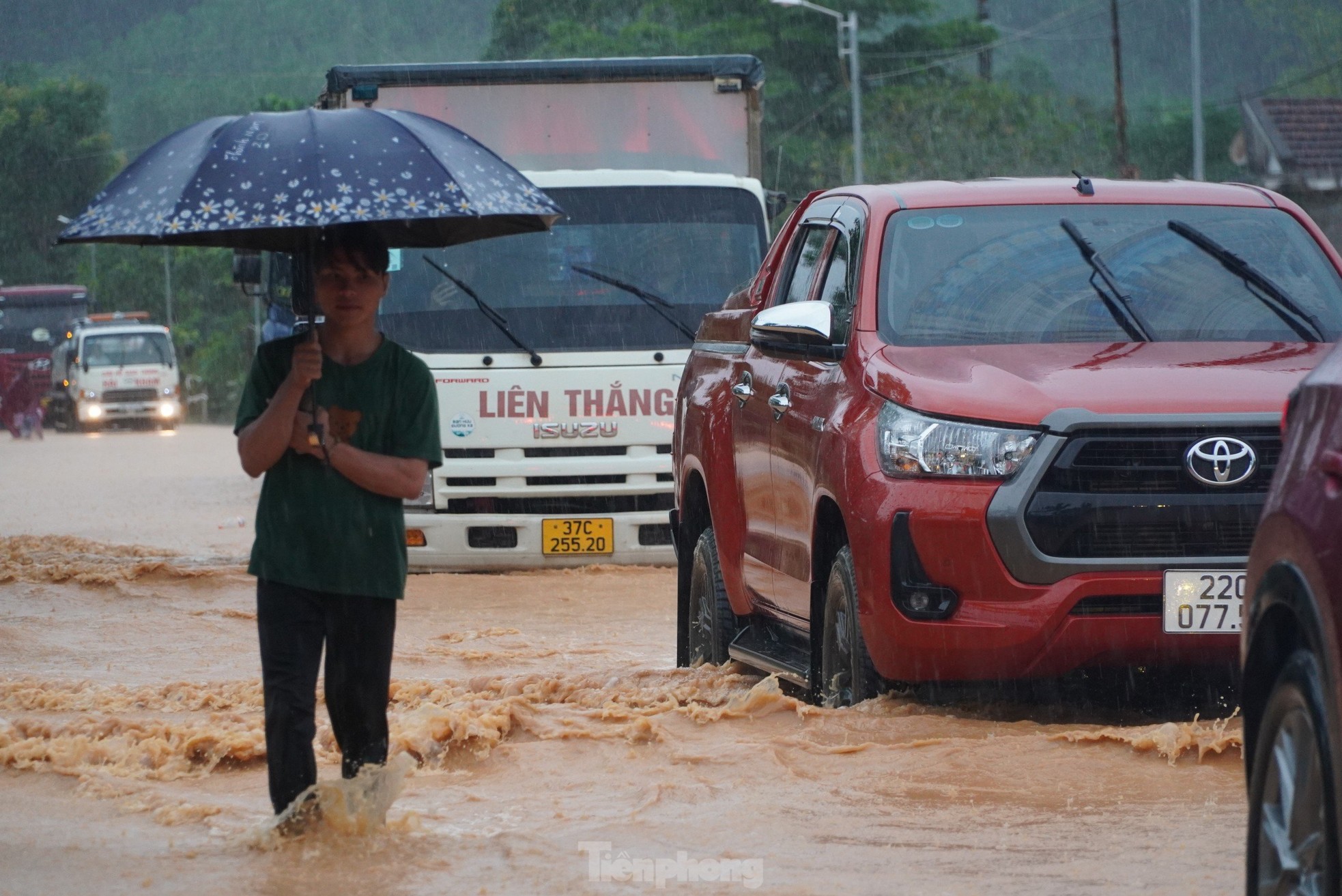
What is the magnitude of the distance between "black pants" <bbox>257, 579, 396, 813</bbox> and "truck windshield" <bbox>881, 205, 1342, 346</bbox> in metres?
2.35

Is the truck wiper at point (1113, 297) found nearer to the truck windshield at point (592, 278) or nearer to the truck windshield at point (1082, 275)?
the truck windshield at point (1082, 275)

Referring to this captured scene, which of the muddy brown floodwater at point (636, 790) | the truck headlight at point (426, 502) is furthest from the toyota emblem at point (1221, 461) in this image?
the truck headlight at point (426, 502)

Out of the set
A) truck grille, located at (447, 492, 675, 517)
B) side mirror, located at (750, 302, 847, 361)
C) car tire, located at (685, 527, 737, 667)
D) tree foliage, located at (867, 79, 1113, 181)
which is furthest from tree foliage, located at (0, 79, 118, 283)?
side mirror, located at (750, 302, 847, 361)

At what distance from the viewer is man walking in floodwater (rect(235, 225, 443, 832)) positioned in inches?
200

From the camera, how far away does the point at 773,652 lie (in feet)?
25.7

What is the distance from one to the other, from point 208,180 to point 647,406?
7.97 meters

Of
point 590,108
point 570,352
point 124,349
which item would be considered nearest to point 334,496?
point 570,352

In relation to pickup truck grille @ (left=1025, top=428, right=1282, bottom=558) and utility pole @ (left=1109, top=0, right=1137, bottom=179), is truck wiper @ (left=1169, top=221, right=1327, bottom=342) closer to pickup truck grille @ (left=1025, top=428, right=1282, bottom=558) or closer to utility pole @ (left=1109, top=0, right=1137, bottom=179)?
pickup truck grille @ (left=1025, top=428, right=1282, bottom=558)

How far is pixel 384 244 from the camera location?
5402mm

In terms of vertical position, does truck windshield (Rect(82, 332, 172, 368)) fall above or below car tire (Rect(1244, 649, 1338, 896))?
below

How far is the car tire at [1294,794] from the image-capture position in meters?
3.50

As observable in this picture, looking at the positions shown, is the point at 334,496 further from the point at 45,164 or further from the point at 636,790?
the point at 45,164

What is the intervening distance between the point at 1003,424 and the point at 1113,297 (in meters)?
1.06

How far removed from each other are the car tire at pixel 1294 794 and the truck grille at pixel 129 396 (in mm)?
46942
